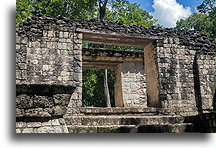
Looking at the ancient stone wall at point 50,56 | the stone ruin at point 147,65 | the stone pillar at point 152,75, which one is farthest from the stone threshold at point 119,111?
the stone pillar at point 152,75

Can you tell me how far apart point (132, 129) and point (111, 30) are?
123 inches

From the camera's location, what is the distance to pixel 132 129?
9.87 ft

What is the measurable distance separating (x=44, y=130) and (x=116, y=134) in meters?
0.96

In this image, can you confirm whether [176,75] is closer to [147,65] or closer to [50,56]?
[147,65]

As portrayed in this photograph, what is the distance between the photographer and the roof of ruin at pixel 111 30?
4.91m

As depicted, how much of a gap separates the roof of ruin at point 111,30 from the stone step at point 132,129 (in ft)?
9.18

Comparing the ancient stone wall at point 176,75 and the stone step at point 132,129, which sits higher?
the ancient stone wall at point 176,75

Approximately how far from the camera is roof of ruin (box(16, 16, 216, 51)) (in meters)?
4.91

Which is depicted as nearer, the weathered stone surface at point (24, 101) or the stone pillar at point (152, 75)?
the weathered stone surface at point (24, 101)

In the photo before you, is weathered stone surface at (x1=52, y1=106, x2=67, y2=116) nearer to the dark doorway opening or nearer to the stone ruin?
the stone ruin

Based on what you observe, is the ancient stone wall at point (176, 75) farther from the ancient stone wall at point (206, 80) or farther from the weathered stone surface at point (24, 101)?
the weathered stone surface at point (24, 101)

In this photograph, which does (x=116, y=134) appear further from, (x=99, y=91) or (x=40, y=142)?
(x=99, y=91)

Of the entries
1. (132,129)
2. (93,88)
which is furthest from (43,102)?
(93,88)
